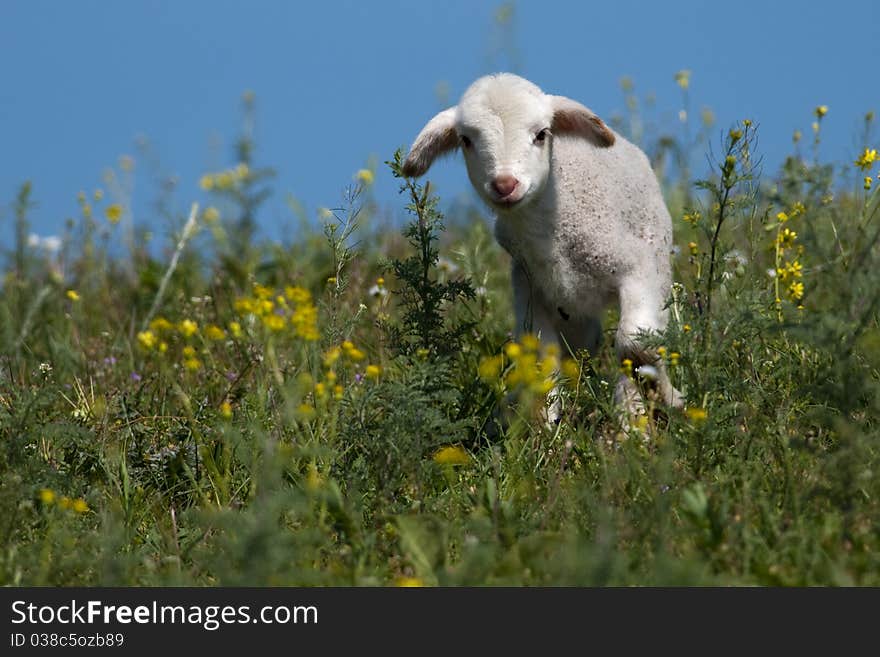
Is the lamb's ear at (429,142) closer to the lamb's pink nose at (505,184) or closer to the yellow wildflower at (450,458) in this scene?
the lamb's pink nose at (505,184)

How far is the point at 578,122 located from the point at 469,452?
5.31 ft

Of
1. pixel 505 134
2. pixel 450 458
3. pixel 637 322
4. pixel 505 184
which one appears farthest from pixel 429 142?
pixel 450 458

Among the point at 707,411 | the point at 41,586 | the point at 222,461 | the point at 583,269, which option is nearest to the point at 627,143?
the point at 583,269

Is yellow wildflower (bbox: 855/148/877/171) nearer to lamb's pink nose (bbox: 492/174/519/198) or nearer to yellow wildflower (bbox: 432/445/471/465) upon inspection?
lamb's pink nose (bbox: 492/174/519/198)

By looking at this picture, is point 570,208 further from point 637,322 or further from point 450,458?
point 450,458

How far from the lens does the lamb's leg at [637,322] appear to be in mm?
5316

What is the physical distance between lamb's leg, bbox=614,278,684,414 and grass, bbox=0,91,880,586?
192mm

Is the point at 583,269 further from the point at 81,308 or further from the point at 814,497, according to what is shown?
the point at 81,308

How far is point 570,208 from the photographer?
17.7 feet

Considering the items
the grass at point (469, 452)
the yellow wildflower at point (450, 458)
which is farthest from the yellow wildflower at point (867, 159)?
the yellow wildflower at point (450, 458)

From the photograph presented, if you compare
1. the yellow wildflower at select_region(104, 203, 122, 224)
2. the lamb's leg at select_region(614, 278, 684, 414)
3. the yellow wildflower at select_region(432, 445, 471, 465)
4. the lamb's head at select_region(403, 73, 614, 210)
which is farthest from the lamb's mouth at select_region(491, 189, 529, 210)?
the yellow wildflower at select_region(104, 203, 122, 224)

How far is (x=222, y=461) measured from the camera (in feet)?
16.3

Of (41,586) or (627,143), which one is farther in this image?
(627,143)
